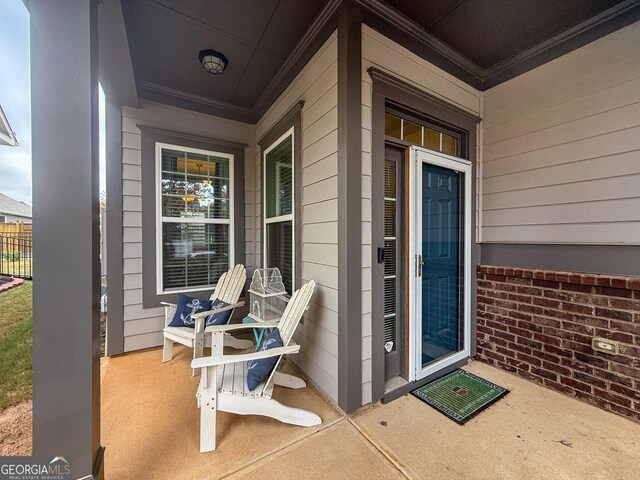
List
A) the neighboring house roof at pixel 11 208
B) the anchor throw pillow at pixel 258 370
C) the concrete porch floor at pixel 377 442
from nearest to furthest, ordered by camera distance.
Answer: the concrete porch floor at pixel 377 442 < the anchor throw pillow at pixel 258 370 < the neighboring house roof at pixel 11 208

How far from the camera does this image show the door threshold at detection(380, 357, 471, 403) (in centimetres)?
204

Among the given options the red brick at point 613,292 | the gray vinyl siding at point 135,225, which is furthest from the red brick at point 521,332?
the gray vinyl siding at point 135,225

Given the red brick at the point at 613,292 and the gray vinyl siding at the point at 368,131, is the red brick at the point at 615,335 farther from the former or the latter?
the gray vinyl siding at the point at 368,131

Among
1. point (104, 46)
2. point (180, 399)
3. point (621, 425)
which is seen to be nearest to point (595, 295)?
point (621, 425)

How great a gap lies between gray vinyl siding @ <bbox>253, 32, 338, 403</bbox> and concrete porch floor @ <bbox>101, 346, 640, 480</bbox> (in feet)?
1.08

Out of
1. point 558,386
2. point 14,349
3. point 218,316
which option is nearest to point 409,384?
point 558,386

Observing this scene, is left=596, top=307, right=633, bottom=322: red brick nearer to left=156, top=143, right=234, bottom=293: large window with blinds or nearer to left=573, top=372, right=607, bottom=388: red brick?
left=573, top=372, right=607, bottom=388: red brick

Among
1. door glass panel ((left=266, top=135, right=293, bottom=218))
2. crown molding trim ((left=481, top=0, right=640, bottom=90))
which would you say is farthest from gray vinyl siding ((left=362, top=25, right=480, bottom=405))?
crown molding trim ((left=481, top=0, right=640, bottom=90))

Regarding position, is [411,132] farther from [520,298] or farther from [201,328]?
[201,328]

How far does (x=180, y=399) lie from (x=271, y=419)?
31.0 inches

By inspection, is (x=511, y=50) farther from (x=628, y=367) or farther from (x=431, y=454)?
(x=431, y=454)

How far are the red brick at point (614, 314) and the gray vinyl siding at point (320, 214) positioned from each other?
198cm

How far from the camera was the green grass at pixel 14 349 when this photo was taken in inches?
80.2

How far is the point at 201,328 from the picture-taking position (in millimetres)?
2426
